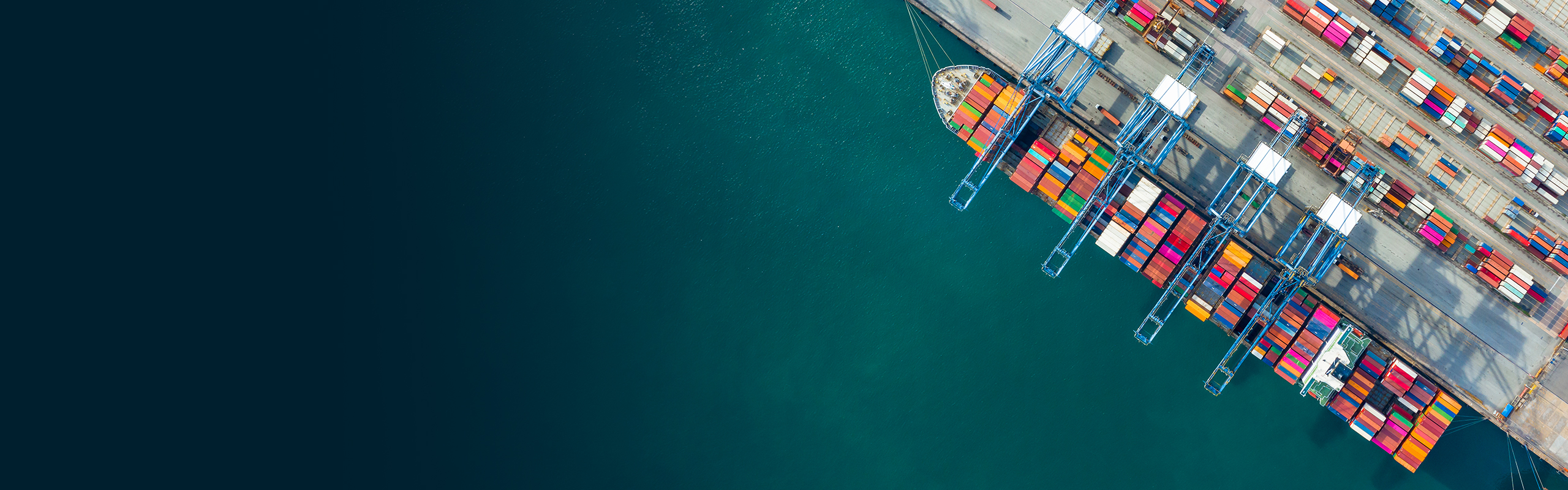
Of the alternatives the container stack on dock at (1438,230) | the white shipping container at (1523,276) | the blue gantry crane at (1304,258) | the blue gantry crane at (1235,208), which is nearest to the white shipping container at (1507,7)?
the blue gantry crane at (1304,258)

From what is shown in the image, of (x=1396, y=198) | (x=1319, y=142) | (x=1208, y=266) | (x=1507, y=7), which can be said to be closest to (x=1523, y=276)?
(x=1396, y=198)

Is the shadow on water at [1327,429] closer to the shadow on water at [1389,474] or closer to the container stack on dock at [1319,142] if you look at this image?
the shadow on water at [1389,474]

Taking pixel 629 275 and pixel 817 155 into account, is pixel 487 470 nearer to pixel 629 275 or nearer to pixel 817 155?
pixel 629 275

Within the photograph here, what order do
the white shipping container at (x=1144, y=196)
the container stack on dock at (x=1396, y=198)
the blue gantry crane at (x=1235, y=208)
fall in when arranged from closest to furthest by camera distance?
the blue gantry crane at (x=1235, y=208), the container stack on dock at (x=1396, y=198), the white shipping container at (x=1144, y=196)

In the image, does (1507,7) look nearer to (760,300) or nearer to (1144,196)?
(1144,196)

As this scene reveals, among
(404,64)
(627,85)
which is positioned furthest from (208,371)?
(627,85)
